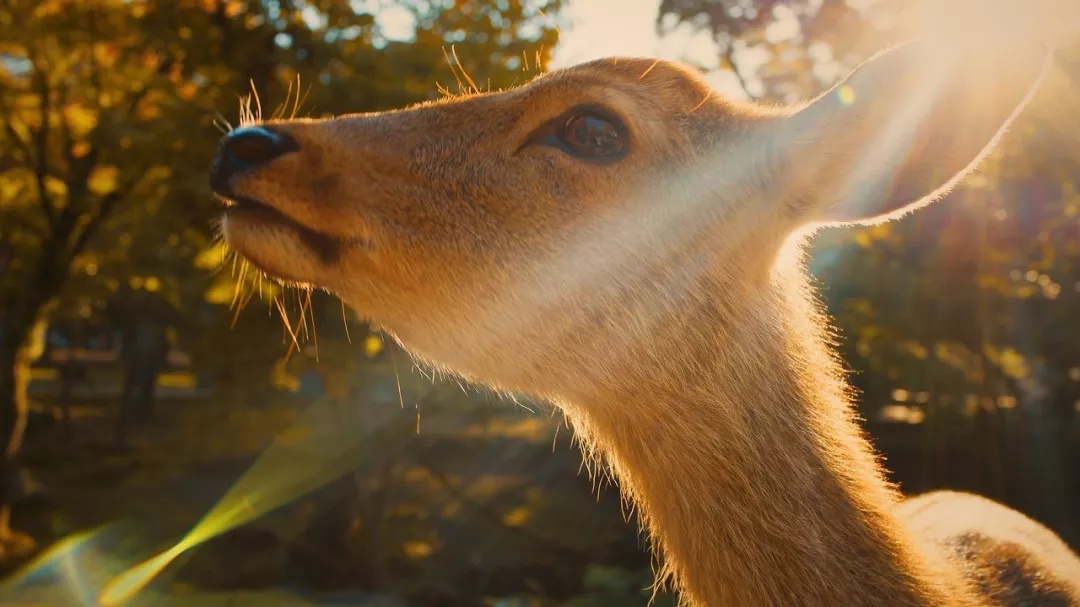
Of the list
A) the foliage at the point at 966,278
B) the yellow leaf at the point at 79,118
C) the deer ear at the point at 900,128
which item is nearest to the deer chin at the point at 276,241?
the deer ear at the point at 900,128

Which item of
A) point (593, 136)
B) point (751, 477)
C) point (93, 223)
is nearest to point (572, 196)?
point (593, 136)

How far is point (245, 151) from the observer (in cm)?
235

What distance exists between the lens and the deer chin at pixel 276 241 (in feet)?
7.80

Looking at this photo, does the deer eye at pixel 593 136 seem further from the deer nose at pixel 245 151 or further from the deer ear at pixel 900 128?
the deer nose at pixel 245 151

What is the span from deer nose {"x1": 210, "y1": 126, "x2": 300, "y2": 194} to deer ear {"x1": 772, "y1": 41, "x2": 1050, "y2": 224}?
164 centimetres

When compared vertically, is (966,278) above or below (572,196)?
below

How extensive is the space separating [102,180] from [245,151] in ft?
34.8

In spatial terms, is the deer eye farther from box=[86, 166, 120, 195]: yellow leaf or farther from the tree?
box=[86, 166, 120, 195]: yellow leaf

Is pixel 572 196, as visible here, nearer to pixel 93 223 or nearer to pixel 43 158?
pixel 93 223

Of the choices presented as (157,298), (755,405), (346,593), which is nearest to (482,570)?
(346,593)

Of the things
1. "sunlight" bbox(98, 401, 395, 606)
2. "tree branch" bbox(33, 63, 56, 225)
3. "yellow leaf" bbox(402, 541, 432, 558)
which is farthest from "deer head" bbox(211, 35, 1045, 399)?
"tree branch" bbox(33, 63, 56, 225)

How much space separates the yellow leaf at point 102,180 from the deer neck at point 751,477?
1057 centimetres

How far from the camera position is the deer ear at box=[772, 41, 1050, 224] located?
7.70 feet

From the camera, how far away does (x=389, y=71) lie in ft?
22.6
